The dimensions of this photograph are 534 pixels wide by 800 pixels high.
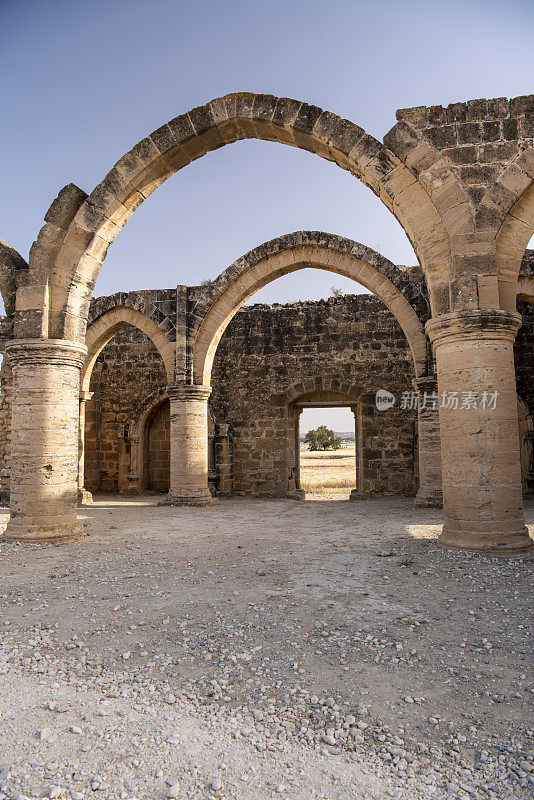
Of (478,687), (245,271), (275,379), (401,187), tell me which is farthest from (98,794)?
(275,379)

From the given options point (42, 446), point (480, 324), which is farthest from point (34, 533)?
point (480, 324)

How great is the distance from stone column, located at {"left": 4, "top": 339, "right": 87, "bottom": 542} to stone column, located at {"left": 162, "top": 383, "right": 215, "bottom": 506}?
3993 mm

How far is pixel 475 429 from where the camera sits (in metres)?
4.59

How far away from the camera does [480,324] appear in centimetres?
463

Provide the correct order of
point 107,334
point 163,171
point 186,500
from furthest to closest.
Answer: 1. point 107,334
2. point 186,500
3. point 163,171

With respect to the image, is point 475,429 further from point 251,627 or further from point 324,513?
point 324,513

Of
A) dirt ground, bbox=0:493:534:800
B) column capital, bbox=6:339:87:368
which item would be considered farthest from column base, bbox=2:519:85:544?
column capital, bbox=6:339:87:368

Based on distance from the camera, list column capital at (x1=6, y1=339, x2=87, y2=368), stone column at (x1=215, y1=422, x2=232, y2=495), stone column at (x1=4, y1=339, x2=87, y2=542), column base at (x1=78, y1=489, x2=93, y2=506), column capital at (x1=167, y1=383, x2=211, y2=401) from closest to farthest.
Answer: stone column at (x1=4, y1=339, x2=87, y2=542) → column capital at (x1=6, y1=339, x2=87, y2=368) → column capital at (x1=167, y1=383, x2=211, y2=401) → column base at (x1=78, y1=489, x2=93, y2=506) → stone column at (x1=215, y1=422, x2=232, y2=495)

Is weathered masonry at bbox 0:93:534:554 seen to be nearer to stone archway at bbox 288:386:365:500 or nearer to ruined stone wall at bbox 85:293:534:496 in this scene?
ruined stone wall at bbox 85:293:534:496

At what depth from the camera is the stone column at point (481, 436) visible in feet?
14.7

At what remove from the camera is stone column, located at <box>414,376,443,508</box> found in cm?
889

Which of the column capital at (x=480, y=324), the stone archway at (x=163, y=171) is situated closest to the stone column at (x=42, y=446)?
the stone archway at (x=163, y=171)

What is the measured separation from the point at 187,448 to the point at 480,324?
258 inches

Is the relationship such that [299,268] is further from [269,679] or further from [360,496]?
[269,679]
